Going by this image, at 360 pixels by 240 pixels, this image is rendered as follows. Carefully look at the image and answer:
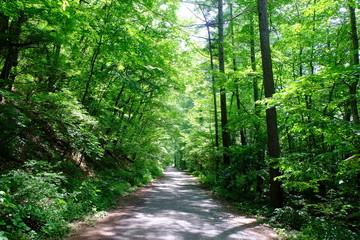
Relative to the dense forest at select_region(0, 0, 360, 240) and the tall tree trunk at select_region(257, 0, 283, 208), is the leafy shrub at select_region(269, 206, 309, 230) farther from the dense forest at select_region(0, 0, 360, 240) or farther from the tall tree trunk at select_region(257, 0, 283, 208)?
the tall tree trunk at select_region(257, 0, 283, 208)

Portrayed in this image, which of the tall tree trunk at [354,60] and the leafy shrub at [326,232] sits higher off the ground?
the tall tree trunk at [354,60]

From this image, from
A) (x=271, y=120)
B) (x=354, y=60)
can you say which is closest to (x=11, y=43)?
(x=271, y=120)

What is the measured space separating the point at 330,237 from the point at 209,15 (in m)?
14.3

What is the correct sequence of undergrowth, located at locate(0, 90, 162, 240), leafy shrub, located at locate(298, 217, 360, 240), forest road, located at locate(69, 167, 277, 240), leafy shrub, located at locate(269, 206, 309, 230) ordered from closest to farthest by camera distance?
undergrowth, located at locate(0, 90, 162, 240) < leafy shrub, located at locate(298, 217, 360, 240) < forest road, located at locate(69, 167, 277, 240) < leafy shrub, located at locate(269, 206, 309, 230)

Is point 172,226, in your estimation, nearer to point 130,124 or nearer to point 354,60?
point 130,124

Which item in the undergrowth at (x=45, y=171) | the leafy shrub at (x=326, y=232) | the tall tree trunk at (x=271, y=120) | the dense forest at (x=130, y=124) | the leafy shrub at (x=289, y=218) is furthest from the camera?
the tall tree trunk at (x=271, y=120)

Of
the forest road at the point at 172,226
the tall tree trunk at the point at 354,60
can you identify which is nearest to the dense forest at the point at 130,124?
the tall tree trunk at the point at 354,60

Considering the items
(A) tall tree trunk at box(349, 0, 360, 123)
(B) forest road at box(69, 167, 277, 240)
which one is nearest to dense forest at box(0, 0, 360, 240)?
(A) tall tree trunk at box(349, 0, 360, 123)

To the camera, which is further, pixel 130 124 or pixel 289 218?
pixel 130 124

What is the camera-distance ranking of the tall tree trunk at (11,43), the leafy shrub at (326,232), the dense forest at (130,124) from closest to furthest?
the leafy shrub at (326,232), the dense forest at (130,124), the tall tree trunk at (11,43)

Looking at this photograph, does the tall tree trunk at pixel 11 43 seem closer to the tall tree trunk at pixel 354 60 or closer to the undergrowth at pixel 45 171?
the undergrowth at pixel 45 171

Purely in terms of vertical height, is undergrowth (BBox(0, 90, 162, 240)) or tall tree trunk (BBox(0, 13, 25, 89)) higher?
tall tree trunk (BBox(0, 13, 25, 89))

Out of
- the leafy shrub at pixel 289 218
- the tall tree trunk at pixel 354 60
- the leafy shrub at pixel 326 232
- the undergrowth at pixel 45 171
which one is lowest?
the leafy shrub at pixel 289 218

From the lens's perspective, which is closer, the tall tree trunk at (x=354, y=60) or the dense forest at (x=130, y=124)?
the dense forest at (x=130, y=124)
